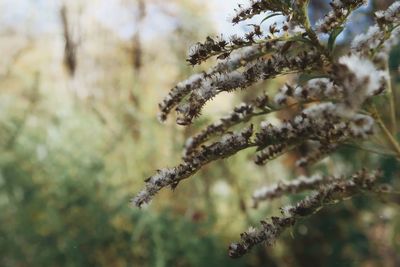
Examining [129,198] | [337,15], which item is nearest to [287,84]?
[337,15]

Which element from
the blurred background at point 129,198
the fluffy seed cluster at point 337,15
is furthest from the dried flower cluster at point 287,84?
the blurred background at point 129,198

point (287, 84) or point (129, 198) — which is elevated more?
point (129, 198)

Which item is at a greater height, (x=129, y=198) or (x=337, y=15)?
(x=129, y=198)

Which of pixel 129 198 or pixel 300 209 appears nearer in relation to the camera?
pixel 300 209

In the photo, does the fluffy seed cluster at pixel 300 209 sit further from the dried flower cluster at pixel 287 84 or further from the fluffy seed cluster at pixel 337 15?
the fluffy seed cluster at pixel 337 15

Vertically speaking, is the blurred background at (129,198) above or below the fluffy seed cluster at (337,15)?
above

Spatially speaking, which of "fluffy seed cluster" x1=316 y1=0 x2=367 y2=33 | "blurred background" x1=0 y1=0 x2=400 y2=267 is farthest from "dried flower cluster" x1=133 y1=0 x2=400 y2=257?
"blurred background" x1=0 y1=0 x2=400 y2=267

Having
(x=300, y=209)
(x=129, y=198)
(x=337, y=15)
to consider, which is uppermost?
(x=129, y=198)

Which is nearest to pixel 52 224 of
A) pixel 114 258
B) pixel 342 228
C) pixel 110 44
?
pixel 114 258

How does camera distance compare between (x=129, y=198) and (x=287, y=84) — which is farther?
(x=129, y=198)

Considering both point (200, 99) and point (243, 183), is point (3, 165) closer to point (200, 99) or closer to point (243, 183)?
point (243, 183)

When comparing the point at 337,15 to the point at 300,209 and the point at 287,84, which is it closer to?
the point at 287,84

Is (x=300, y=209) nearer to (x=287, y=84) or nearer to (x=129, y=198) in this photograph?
(x=287, y=84)
